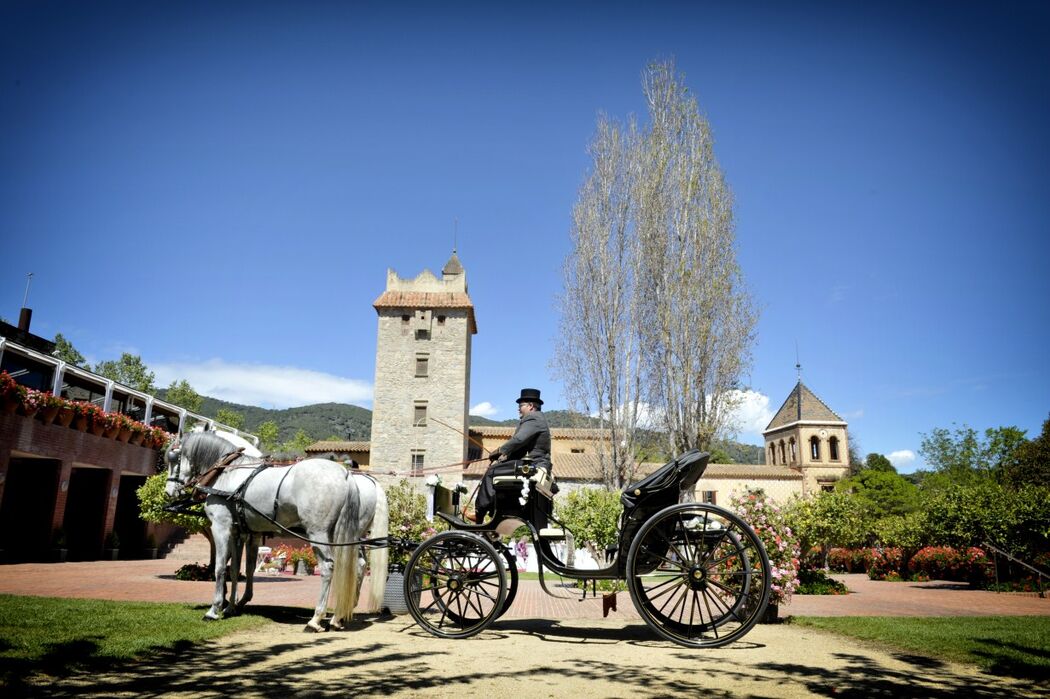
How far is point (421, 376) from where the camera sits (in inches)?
1426

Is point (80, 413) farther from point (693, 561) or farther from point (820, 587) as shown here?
point (820, 587)

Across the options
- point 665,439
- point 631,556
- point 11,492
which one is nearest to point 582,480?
point 665,439

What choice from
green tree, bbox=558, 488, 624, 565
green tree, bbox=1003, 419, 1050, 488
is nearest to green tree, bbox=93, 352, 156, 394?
green tree, bbox=558, 488, 624, 565

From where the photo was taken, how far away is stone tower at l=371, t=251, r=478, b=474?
114 ft

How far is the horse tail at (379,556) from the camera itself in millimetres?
7125

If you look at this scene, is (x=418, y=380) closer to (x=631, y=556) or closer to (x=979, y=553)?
(x=979, y=553)

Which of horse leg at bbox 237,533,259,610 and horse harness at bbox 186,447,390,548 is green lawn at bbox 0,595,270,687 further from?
horse harness at bbox 186,447,390,548

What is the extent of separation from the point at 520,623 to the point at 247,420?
129988mm

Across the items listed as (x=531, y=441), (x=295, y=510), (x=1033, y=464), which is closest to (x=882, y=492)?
(x=1033, y=464)

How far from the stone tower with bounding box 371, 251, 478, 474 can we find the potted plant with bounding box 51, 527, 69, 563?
18317mm

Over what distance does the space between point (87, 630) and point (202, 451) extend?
2233 mm

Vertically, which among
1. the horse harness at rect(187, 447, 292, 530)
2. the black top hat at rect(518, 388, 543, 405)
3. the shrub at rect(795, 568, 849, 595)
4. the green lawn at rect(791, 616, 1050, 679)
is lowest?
the shrub at rect(795, 568, 849, 595)

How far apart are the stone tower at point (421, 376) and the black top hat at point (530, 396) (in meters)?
28.0

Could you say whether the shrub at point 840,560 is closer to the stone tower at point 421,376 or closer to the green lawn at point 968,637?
the green lawn at point 968,637
